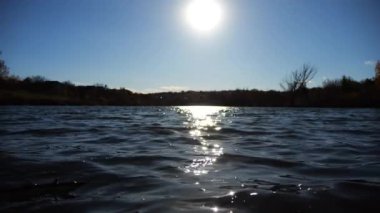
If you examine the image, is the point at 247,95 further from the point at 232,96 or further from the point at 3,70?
the point at 3,70

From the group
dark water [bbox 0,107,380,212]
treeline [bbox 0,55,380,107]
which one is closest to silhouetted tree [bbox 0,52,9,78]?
treeline [bbox 0,55,380,107]

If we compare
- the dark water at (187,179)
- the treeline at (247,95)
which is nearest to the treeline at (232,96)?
the treeline at (247,95)

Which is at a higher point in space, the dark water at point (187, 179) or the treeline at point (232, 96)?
the treeline at point (232, 96)

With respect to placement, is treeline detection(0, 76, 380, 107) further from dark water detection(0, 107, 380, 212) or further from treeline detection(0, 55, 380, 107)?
dark water detection(0, 107, 380, 212)

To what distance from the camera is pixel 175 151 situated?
9.11 m

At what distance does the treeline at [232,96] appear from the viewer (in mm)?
74688

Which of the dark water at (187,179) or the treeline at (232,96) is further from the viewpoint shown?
the treeline at (232,96)

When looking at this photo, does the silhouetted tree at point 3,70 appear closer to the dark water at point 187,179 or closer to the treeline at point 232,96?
the treeline at point 232,96

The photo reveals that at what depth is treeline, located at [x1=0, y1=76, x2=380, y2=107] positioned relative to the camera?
7469 centimetres

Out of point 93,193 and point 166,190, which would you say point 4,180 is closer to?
point 93,193

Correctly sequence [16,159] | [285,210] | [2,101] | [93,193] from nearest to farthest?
1. [285,210]
2. [93,193]
3. [16,159]
4. [2,101]

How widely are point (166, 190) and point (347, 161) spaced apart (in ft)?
13.8

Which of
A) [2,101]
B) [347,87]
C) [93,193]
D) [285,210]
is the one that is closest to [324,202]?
[285,210]

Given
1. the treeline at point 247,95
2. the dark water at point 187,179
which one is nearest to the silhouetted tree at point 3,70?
the treeline at point 247,95
